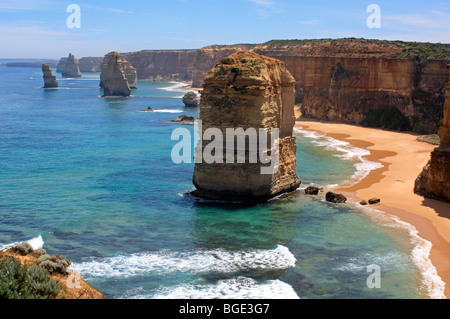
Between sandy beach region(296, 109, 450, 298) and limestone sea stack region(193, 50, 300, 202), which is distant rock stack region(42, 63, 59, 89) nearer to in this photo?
sandy beach region(296, 109, 450, 298)

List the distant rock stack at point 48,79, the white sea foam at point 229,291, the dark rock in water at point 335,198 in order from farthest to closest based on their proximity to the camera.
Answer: the distant rock stack at point 48,79 < the dark rock in water at point 335,198 < the white sea foam at point 229,291

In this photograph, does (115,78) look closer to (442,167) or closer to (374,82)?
(374,82)

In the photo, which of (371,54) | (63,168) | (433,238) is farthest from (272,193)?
(371,54)

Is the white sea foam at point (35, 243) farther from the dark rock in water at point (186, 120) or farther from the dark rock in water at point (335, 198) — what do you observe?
the dark rock in water at point (186, 120)
